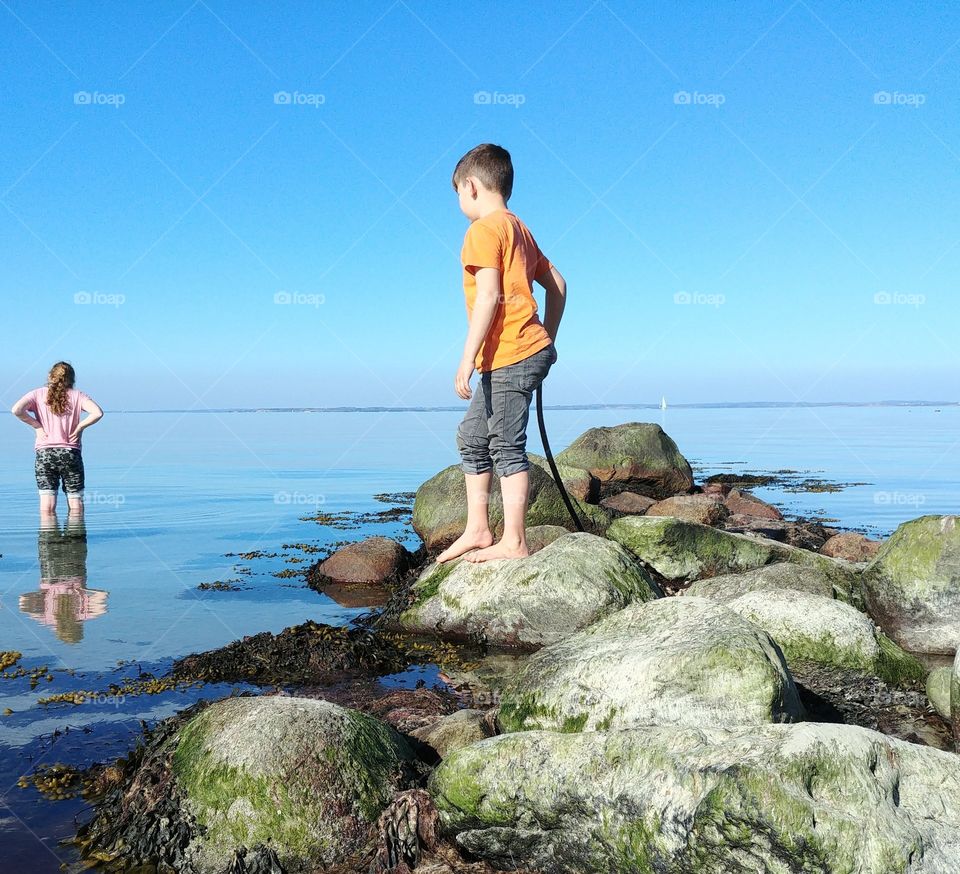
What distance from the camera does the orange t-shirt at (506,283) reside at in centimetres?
692

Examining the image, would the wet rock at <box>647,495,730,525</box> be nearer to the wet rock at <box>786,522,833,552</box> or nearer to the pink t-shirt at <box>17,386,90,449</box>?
the wet rock at <box>786,522,833,552</box>

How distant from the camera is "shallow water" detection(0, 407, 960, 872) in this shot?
18.0ft

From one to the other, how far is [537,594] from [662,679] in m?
2.76

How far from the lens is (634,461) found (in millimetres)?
19422

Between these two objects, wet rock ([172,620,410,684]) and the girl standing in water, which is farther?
the girl standing in water

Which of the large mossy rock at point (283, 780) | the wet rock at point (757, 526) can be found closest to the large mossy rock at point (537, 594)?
the large mossy rock at point (283, 780)

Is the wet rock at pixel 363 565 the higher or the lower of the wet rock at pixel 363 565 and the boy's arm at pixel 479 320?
the lower

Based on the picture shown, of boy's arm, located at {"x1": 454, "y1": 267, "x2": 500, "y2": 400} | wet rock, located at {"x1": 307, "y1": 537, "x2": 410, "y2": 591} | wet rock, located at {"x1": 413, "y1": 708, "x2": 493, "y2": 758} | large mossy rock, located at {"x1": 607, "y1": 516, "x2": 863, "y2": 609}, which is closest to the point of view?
wet rock, located at {"x1": 413, "y1": 708, "x2": 493, "y2": 758}

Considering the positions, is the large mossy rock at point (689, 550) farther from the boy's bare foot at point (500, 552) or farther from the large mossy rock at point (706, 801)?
the large mossy rock at point (706, 801)

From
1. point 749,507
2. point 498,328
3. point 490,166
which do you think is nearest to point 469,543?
point 498,328

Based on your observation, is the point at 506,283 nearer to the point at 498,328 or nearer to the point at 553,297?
the point at 498,328

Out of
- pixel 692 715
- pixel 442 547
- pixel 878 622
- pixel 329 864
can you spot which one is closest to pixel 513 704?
pixel 692 715

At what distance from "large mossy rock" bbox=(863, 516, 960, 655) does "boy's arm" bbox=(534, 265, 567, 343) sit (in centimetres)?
362

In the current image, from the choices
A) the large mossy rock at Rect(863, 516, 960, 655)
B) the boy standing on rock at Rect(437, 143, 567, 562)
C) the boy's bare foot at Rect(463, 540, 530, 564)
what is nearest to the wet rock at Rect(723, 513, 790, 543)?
the large mossy rock at Rect(863, 516, 960, 655)
